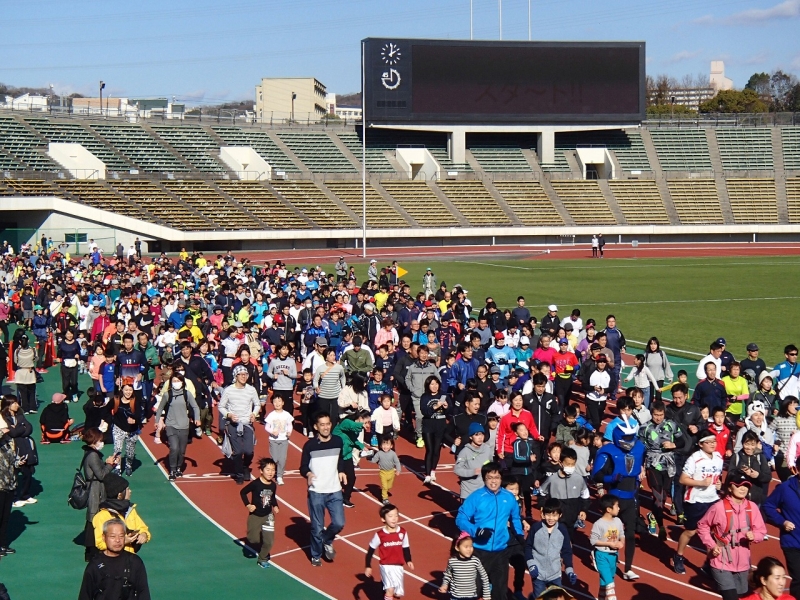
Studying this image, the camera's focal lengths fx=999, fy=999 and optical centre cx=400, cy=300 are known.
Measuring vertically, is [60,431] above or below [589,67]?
below

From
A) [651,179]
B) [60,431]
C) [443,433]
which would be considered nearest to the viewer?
[443,433]

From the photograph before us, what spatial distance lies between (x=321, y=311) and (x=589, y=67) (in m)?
56.2

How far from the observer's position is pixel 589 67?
73.0 m

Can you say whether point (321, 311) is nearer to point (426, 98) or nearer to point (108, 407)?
point (108, 407)

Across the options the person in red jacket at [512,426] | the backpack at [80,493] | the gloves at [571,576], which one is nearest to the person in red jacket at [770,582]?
the gloves at [571,576]

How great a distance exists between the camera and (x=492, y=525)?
9.34 m

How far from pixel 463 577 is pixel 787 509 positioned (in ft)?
10.4

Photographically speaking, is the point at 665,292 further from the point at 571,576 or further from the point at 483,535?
the point at 483,535

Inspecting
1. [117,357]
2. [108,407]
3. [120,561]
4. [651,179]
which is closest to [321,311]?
[117,357]

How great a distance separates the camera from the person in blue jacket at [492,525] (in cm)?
929

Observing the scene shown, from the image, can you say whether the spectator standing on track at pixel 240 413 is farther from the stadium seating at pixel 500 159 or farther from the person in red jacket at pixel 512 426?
the stadium seating at pixel 500 159

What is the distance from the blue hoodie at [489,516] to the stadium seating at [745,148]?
245 ft

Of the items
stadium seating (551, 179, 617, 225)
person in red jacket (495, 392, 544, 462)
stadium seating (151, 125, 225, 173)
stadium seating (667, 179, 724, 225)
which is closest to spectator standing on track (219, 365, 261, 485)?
person in red jacket (495, 392, 544, 462)

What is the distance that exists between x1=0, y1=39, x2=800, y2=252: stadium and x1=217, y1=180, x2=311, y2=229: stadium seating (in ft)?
0.45
